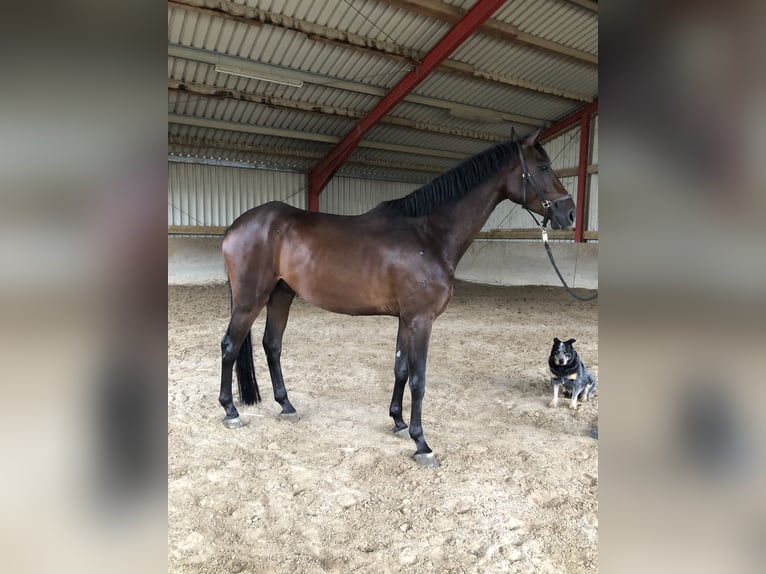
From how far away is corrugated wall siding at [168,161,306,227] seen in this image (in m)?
11.1

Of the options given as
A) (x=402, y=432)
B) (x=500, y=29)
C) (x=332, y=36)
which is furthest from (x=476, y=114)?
(x=402, y=432)

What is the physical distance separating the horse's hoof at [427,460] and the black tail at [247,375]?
4.95 feet

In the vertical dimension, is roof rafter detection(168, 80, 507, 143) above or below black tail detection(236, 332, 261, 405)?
above

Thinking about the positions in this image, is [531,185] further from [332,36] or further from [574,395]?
[332,36]

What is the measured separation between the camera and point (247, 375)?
3.46m

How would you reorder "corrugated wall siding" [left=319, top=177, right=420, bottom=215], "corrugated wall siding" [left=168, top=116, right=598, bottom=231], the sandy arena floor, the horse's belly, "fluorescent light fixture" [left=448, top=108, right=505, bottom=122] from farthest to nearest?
"corrugated wall siding" [left=319, top=177, right=420, bottom=215], "corrugated wall siding" [left=168, top=116, right=598, bottom=231], "fluorescent light fixture" [left=448, top=108, right=505, bottom=122], the horse's belly, the sandy arena floor

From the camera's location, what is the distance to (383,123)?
1055cm

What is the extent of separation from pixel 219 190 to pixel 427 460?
35.0 ft

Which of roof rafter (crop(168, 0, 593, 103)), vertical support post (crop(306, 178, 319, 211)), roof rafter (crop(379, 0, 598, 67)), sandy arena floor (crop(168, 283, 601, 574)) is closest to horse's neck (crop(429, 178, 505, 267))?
sandy arena floor (crop(168, 283, 601, 574))

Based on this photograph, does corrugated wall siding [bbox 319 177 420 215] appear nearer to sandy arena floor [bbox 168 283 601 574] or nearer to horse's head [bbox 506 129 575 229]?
sandy arena floor [bbox 168 283 601 574]

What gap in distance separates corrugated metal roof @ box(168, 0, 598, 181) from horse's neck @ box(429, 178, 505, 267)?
5490mm

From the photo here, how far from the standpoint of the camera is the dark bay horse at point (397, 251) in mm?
2814
